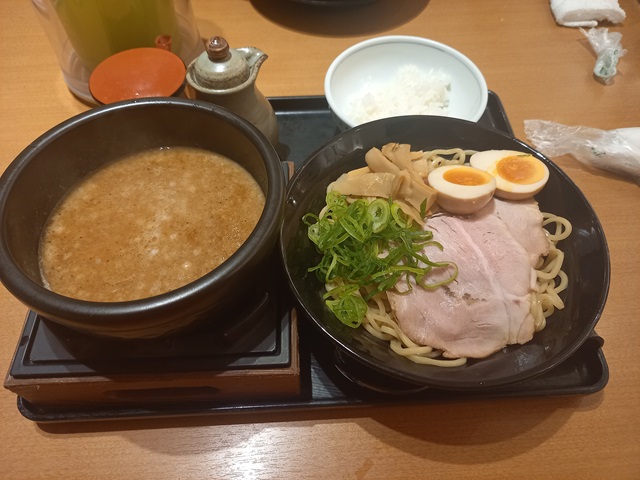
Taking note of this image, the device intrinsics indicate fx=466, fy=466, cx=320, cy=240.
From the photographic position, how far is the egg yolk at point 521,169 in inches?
60.5

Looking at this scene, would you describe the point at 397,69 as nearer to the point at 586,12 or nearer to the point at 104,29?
the point at 586,12

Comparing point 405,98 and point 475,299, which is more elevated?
point 405,98

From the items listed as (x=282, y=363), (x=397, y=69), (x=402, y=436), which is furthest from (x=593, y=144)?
(x=282, y=363)

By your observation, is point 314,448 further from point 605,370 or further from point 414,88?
point 414,88

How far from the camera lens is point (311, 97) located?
6.59 ft

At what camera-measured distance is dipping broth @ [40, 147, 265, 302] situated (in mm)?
1193

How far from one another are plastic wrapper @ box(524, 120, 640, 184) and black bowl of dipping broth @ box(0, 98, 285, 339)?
4.41ft

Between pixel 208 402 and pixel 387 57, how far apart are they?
168 centimetres

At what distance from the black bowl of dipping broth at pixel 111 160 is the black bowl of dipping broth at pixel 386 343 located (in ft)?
0.61

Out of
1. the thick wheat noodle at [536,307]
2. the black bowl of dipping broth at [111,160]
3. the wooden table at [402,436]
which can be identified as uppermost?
the black bowl of dipping broth at [111,160]

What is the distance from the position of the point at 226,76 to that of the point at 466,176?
852 mm

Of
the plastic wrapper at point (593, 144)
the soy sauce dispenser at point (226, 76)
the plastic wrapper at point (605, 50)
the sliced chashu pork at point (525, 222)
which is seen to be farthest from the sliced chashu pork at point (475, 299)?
the plastic wrapper at point (605, 50)

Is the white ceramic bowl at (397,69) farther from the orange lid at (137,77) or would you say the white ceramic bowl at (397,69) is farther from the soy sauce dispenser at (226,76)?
the orange lid at (137,77)

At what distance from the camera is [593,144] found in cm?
191
